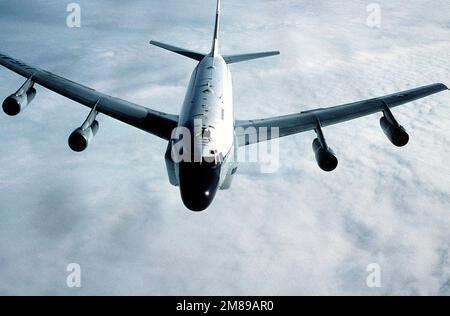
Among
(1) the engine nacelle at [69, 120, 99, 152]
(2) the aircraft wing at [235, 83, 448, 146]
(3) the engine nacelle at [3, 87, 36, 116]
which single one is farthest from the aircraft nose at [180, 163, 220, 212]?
(3) the engine nacelle at [3, 87, 36, 116]

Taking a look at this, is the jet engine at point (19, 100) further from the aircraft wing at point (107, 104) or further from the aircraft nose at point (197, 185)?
the aircraft nose at point (197, 185)

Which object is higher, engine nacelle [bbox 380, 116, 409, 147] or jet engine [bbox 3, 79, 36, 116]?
jet engine [bbox 3, 79, 36, 116]

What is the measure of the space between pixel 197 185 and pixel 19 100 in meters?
16.9

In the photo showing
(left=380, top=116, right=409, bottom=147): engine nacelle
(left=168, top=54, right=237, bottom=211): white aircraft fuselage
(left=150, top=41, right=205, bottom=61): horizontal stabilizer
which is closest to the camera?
(left=168, top=54, right=237, bottom=211): white aircraft fuselage

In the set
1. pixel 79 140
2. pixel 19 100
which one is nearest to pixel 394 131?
pixel 79 140

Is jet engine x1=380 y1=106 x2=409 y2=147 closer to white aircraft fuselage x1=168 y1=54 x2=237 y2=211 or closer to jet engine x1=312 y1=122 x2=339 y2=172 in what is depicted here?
jet engine x1=312 y1=122 x2=339 y2=172

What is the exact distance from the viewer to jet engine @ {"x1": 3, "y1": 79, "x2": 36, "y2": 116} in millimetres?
23516

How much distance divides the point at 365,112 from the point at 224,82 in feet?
38.4

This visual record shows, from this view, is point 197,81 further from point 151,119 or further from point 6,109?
point 6,109

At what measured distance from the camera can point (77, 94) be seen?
2459 centimetres

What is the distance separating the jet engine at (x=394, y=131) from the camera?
22.7m

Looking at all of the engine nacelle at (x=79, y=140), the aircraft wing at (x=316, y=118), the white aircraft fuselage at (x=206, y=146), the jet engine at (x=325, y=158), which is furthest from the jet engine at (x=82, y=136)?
the jet engine at (x=325, y=158)

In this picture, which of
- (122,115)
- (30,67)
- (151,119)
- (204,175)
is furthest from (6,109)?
(204,175)

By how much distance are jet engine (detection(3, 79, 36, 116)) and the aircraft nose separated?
1513 cm
